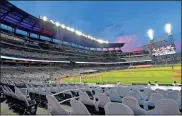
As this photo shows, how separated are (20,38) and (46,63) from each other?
11.3 meters

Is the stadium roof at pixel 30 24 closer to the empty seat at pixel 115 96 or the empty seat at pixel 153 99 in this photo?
the empty seat at pixel 115 96

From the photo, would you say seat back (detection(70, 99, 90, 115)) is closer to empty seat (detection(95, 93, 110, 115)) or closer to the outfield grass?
empty seat (detection(95, 93, 110, 115))

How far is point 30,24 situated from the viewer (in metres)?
60.5

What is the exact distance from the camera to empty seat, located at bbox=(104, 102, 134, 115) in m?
2.52

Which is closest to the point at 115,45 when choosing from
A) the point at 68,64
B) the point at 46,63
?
the point at 68,64

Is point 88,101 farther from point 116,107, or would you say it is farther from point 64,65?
point 64,65

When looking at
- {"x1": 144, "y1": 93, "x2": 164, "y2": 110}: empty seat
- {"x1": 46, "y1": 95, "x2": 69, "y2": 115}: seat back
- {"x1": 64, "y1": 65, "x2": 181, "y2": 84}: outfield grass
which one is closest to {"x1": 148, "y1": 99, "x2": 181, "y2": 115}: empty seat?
{"x1": 46, "y1": 95, "x2": 69, "y2": 115}: seat back

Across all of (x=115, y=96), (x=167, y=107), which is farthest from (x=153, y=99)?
(x=167, y=107)

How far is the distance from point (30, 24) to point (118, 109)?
2425 inches

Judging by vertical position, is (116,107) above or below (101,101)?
above

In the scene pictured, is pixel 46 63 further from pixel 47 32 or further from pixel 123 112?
pixel 123 112

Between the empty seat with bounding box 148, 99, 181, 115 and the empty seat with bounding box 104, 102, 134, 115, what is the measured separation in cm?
109

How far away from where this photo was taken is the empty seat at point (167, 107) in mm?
3316

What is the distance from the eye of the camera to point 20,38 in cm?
6400
